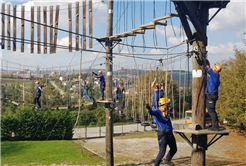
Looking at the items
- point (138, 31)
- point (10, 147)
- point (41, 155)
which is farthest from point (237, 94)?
point (10, 147)

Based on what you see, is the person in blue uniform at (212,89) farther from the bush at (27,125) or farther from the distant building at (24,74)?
the bush at (27,125)

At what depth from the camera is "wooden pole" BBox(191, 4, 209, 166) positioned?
269 inches

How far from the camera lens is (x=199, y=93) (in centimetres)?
691

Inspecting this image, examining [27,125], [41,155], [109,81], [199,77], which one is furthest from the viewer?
[27,125]

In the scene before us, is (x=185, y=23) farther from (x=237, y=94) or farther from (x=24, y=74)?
(x=237, y=94)

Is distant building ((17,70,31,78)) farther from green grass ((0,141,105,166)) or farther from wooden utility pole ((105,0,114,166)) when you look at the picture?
wooden utility pole ((105,0,114,166))

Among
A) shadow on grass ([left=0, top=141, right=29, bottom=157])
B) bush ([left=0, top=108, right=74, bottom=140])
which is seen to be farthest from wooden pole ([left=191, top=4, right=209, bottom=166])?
bush ([left=0, top=108, right=74, bottom=140])

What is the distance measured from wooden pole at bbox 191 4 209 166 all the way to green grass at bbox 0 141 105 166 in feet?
24.7

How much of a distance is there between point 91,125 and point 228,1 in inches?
1248

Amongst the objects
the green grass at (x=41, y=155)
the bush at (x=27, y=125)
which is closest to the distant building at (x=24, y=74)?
the green grass at (x=41, y=155)

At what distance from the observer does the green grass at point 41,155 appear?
48.4ft

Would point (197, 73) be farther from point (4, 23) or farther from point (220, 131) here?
point (4, 23)

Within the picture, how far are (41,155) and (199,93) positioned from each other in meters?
12.6

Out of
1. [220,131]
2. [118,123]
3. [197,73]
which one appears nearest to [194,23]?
[197,73]
